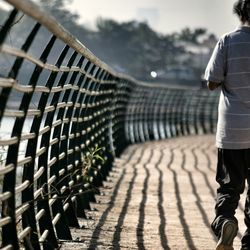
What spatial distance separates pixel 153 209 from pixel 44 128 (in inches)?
134

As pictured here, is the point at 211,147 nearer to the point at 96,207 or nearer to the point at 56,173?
the point at 96,207

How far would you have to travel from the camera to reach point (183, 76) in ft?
289

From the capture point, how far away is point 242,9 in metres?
5.66

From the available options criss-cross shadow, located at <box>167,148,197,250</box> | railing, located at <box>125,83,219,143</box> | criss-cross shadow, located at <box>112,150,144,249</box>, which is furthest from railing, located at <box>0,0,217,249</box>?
railing, located at <box>125,83,219,143</box>

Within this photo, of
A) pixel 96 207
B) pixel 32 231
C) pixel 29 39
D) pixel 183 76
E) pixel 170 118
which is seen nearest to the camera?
pixel 29 39

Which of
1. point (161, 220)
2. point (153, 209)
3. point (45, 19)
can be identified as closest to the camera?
point (45, 19)

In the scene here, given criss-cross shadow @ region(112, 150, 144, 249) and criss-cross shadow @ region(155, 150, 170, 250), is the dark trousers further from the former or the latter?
criss-cross shadow @ region(112, 150, 144, 249)

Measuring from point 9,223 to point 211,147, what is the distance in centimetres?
1637

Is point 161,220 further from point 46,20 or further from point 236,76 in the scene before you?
point 46,20

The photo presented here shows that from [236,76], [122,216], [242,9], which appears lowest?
[122,216]

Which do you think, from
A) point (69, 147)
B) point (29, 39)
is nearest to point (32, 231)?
point (29, 39)

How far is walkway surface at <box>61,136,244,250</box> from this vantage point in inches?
248

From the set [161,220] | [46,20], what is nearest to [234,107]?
[46,20]

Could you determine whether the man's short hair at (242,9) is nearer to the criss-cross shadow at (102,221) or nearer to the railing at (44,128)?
the railing at (44,128)
